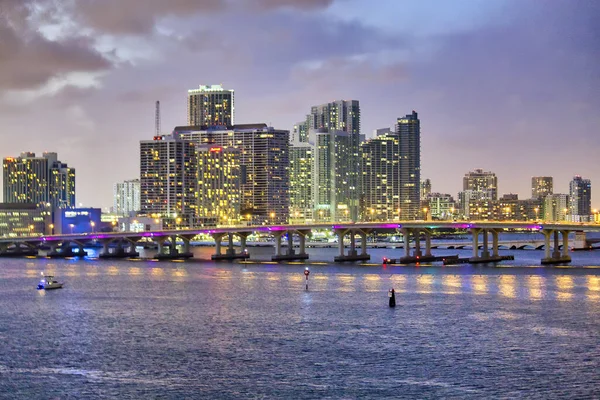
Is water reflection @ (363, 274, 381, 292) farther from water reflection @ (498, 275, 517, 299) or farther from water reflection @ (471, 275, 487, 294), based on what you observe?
water reflection @ (498, 275, 517, 299)

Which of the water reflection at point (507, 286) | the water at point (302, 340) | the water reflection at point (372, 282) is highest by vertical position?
the water reflection at point (372, 282)

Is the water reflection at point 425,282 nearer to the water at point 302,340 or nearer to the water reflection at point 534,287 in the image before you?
the water at point 302,340

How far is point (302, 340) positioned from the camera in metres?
69.6

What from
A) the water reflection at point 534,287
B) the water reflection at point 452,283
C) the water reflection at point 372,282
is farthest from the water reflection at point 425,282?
the water reflection at point 534,287

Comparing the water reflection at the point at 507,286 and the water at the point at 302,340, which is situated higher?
the water reflection at the point at 507,286

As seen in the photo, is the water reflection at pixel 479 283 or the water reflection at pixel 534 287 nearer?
the water reflection at pixel 534 287

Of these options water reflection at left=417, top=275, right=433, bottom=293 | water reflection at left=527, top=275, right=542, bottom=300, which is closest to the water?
water reflection at left=527, top=275, right=542, bottom=300

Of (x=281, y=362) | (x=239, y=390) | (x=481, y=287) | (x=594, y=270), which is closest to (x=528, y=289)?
(x=481, y=287)

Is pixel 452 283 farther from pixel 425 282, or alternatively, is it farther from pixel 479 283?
pixel 425 282

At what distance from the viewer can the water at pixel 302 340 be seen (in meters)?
54.0

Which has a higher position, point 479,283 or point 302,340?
point 479,283

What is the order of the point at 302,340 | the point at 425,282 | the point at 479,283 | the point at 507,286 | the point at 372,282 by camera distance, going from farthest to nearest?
the point at 372,282 → the point at 425,282 → the point at 479,283 → the point at 507,286 → the point at 302,340

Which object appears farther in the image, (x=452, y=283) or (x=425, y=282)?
(x=425, y=282)

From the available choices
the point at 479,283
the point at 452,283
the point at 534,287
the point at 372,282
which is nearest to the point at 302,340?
the point at 534,287
